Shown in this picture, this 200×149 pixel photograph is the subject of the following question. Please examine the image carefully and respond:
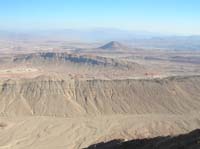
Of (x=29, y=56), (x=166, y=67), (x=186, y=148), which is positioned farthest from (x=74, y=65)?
(x=186, y=148)

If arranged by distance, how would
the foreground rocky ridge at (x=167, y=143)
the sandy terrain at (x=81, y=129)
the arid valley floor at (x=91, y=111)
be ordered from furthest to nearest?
the arid valley floor at (x=91, y=111)
the sandy terrain at (x=81, y=129)
the foreground rocky ridge at (x=167, y=143)

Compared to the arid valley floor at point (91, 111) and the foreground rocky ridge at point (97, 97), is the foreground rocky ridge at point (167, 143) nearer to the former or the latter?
the arid valley floor at point (91, 111)

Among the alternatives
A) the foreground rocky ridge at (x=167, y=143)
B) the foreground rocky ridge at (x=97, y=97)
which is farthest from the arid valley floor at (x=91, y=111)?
the foreground rocky ridge at (x=167, y=143)

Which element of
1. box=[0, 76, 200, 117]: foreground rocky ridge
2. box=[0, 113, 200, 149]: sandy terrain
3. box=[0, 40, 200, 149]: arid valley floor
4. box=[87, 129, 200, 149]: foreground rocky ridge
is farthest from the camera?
box=[0, 76, 200, 117]: foreground rocky ridge

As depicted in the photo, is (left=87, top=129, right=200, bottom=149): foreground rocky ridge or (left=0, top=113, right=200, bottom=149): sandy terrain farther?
(left=0, top=113, right=200, bottom=149): sandy terrain

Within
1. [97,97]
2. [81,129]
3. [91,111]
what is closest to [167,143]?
[81,129]

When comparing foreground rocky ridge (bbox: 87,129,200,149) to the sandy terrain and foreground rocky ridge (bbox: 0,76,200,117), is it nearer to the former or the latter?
the sandy terrain

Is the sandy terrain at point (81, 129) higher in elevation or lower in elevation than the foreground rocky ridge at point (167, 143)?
lower

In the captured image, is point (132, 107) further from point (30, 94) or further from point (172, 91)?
point (30, 94)

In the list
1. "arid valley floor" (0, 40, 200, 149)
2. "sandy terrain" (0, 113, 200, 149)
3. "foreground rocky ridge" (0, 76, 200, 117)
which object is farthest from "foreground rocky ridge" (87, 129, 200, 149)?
"foreground rocky ridge" (0, 76, 200, 117)
